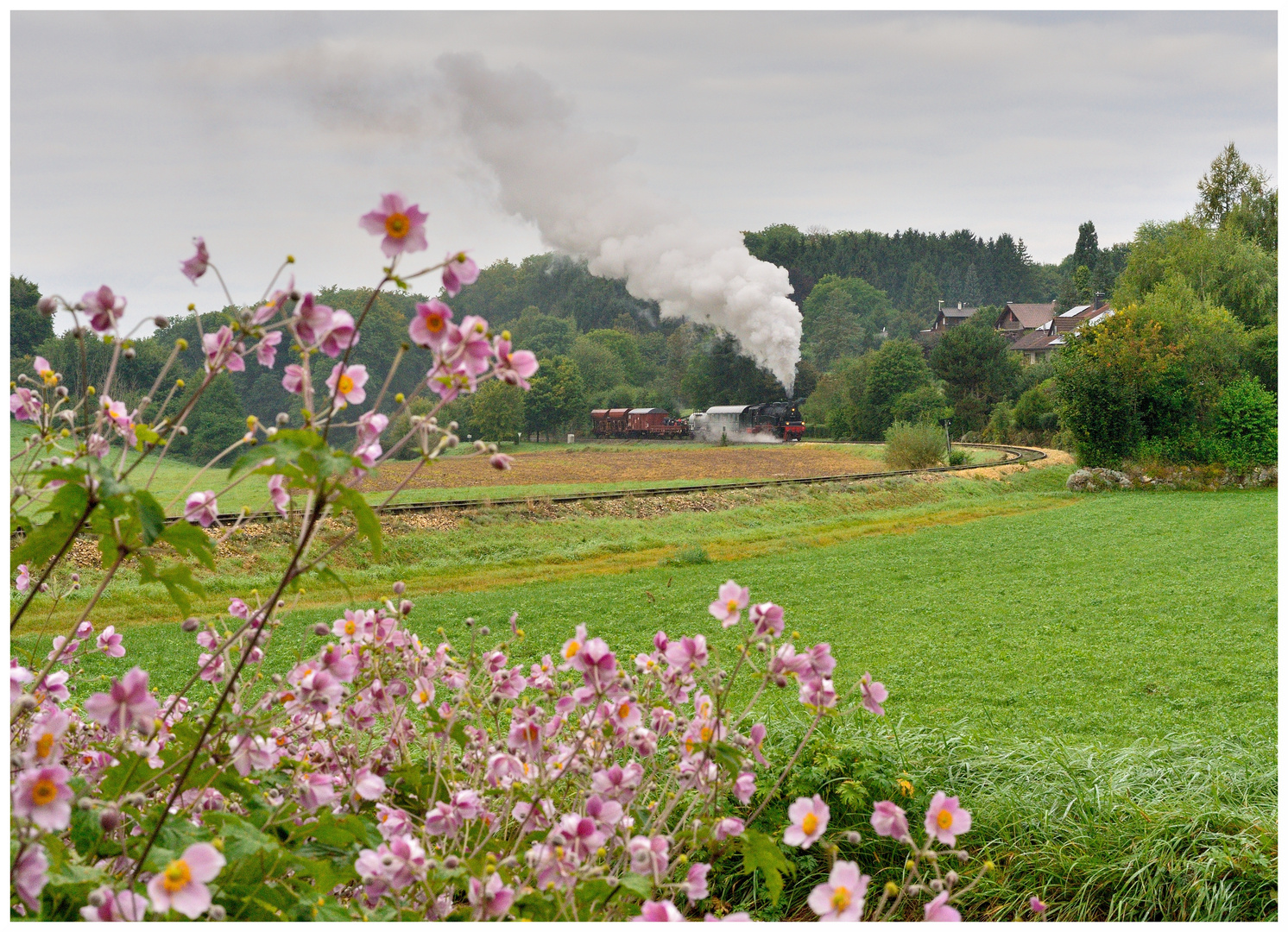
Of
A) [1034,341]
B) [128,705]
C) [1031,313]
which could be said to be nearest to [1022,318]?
[1031,313]

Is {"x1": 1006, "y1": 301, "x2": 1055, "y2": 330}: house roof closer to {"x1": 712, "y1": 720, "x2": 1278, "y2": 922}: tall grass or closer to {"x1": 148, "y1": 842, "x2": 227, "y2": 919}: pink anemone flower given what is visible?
{"x1": 712, "y1": 720, "x2": 1278, "y2": 922}: tall grass

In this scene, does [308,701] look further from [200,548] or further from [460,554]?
[460,554]

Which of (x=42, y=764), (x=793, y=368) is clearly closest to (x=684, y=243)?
(x=793, y=368)

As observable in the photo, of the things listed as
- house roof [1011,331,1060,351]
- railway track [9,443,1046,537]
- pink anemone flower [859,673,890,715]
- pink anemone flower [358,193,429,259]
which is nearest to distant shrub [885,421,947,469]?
railway track [9,443,1046,537]

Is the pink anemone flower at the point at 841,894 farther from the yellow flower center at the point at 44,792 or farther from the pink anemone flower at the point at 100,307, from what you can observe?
the pink anemone flower at the point at 100,307

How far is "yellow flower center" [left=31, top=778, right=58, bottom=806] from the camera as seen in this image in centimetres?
85

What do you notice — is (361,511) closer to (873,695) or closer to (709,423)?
(873,695)

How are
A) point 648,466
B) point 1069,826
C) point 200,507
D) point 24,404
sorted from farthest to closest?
point 648,466 < point 1069,826 < point 24,404 < point 200,507

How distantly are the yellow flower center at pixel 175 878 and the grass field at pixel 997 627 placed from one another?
0.84 metres

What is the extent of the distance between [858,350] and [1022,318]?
11.2 metres

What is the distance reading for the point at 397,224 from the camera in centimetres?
96

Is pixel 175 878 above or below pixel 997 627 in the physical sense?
above

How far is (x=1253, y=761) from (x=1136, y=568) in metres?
5.74

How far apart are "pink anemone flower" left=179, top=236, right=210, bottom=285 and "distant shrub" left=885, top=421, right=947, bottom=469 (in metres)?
18.8
